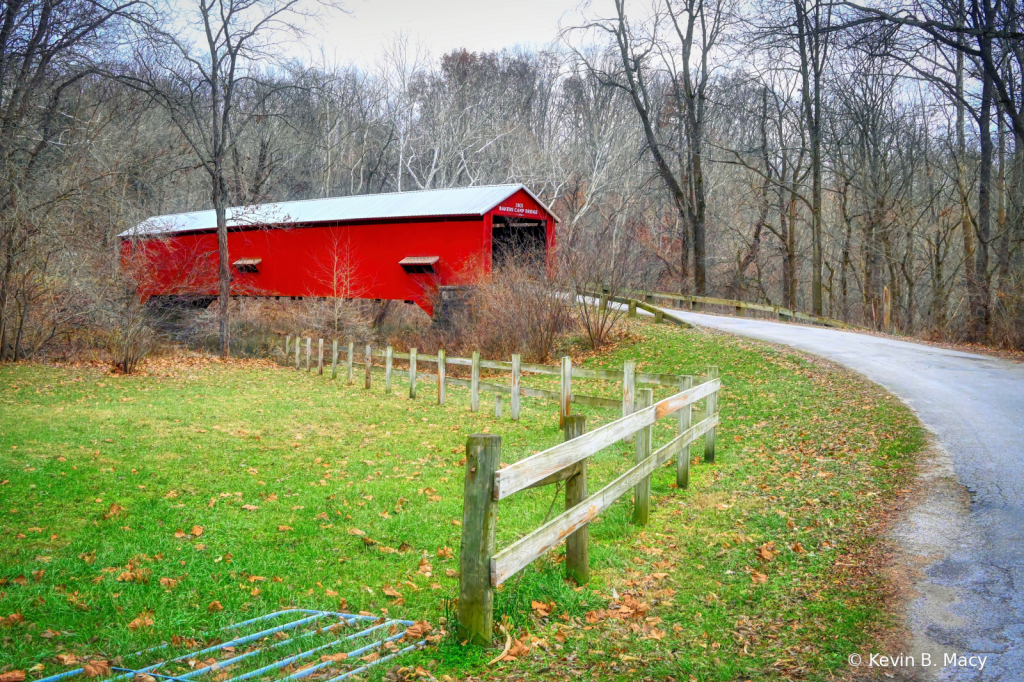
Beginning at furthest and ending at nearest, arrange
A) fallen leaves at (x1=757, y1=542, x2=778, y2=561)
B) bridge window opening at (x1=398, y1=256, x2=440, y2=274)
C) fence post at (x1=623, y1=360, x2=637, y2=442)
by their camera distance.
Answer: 1. bridge window opening at (x1=398, y1=256, x2=440, y2=274)
2. fence post at (x1=623, y1=360, x2=637, y2=442)
3. fallen leaves at (x1=757, y1=542, x2=778, y2=561)

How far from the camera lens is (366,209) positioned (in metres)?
28.3

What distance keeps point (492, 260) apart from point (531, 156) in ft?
65.4

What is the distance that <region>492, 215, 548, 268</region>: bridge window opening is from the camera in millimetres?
24484

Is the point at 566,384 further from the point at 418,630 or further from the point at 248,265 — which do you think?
the point at 248,265

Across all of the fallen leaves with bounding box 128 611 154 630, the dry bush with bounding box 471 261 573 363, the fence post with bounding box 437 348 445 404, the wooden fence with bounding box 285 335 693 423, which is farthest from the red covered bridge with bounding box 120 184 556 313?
the fallen leaves with bounding box 128 611 154 630

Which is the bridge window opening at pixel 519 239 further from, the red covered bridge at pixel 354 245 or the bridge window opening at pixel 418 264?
the bridge window opening at pixel 418 264

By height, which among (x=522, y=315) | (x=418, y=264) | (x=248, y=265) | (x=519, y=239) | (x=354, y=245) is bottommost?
(x=522, y=315)

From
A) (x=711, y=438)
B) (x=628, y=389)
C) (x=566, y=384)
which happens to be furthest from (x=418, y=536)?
(x=566, y=384)

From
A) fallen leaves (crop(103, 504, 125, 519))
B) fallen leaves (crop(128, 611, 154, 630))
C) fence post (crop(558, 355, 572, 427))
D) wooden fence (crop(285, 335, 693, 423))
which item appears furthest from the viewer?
fence post (crop(558, 355, 572, 427))

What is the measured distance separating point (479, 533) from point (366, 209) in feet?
84.6

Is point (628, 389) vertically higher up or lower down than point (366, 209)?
lower down

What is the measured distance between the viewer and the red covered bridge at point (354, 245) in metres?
25.2

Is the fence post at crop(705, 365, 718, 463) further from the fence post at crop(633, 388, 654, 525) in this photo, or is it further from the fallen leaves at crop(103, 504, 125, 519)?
the fallen leaves at crop(103, 504, 125, 519)

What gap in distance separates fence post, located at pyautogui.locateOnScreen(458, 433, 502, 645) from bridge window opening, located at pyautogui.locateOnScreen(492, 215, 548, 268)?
2001cm
